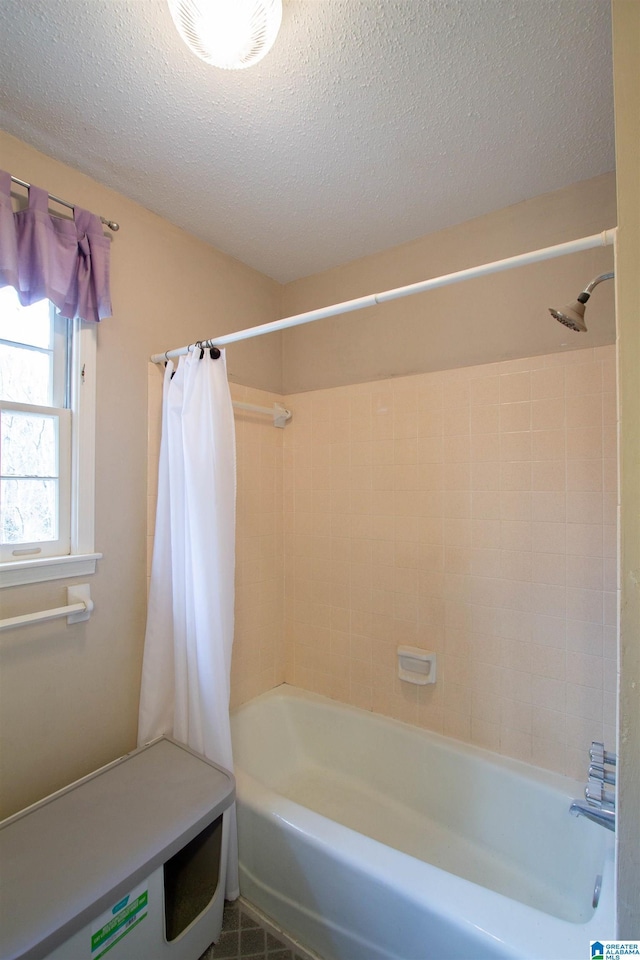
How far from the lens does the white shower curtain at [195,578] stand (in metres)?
1.48

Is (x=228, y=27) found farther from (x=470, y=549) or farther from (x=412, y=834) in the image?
(x=412, y=834)

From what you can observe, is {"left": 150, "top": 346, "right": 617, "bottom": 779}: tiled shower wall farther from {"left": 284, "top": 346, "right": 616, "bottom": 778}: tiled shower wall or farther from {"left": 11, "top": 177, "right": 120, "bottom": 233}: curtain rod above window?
{"left": 11, "top": 177, "right": 120, "bottom": 233}: curtain rod above window

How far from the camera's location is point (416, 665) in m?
1.82

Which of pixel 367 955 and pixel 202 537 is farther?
pixel 202 537

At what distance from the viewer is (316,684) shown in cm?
216

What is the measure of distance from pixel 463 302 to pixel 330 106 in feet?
2.85

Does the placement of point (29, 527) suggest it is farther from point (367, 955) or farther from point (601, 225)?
point (601, 225)

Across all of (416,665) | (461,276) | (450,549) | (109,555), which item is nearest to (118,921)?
(109,555)

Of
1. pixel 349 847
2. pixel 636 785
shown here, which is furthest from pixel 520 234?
pixel 349 847

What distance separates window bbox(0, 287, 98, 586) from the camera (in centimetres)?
130

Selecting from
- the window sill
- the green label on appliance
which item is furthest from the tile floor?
the window sill

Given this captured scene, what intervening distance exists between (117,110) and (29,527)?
4.22ft

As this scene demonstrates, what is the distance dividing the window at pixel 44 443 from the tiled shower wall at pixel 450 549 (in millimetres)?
300

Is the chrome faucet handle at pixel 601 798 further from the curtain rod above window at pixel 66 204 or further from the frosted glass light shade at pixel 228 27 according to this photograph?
the curtain rod above window at pixel 66 204
